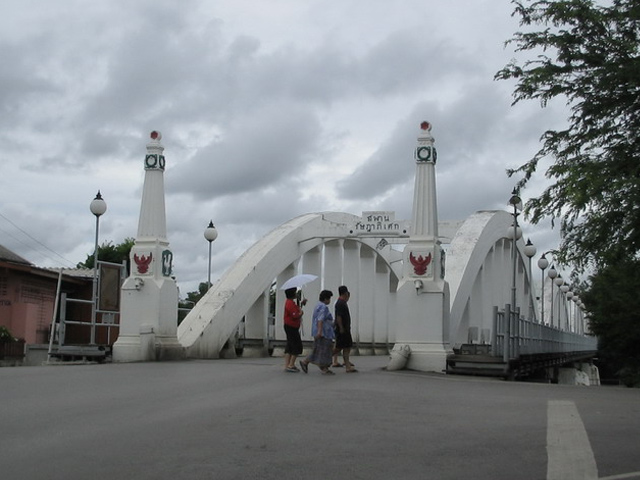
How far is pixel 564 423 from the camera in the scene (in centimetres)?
985

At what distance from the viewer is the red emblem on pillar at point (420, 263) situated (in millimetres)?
20714

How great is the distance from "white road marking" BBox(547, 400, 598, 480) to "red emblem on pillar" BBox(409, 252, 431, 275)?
9.70 meters

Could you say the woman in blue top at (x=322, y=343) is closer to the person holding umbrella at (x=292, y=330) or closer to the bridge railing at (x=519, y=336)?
the person holding umbrella at (x=292, y=330)

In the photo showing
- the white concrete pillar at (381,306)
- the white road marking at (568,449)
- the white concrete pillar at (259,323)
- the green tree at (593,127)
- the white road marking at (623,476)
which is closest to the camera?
the white road marking at (623,476)

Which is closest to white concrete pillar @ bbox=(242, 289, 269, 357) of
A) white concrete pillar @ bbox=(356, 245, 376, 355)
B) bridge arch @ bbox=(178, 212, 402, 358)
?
bridge arch @ bbox=(178, 212, 402, 358)

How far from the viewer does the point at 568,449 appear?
7.99 meters

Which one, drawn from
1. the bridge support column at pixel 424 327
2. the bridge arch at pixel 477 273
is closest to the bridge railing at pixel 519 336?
the bridge arch at pixel 477 273

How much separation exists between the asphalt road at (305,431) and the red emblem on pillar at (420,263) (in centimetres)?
609

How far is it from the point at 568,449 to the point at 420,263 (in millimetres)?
12826

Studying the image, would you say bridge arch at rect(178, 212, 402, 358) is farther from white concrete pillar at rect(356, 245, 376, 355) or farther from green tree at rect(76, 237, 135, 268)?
green tree at rect(76, 237, 135, 268)

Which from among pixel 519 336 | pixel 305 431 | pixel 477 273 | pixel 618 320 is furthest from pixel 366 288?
pixel 618 320

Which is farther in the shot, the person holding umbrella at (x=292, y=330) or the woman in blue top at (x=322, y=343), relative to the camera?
the person holding umbrella at (x=292, y=330)

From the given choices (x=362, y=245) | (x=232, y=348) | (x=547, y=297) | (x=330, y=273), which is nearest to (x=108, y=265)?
(x=232, y=348)

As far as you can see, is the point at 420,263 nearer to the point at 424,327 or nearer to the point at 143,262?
the point at 424,327
